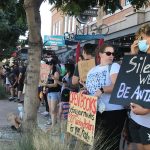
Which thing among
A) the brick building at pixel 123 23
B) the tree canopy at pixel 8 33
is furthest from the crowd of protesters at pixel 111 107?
the tree canopy at pixel 8 33

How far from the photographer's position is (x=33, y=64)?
826 centimetres

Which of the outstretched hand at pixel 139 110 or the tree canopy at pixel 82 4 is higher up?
the tree canopy at pixel 82 4

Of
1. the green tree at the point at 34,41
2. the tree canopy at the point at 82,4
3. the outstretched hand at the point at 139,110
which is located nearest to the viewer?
the outstretched hand at the point at 139,110

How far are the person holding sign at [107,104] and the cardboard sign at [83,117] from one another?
158 mm

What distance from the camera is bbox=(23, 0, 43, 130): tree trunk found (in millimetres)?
8086

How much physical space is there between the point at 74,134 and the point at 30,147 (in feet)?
1.90

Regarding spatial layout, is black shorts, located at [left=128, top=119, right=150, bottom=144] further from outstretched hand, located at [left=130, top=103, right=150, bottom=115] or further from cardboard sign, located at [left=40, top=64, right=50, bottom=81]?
cardboard sign, located at [left=40, top=64, right=50, bottom=81]

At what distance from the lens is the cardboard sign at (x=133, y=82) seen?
4.12 m

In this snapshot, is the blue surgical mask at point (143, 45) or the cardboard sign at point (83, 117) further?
the cardboard sign at point (83, 117)

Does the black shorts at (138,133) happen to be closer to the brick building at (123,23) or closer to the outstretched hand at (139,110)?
the outstretched hand at (139,110)

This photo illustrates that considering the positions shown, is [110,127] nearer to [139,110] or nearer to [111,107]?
[111,107]

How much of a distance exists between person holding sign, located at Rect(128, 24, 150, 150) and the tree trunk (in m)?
3.87

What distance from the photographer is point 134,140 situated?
4465 millimetres

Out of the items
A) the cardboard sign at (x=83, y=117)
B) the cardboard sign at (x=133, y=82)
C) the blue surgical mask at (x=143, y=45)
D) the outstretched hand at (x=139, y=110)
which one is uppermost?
the blue surgical mask at (x=143, y=45)
